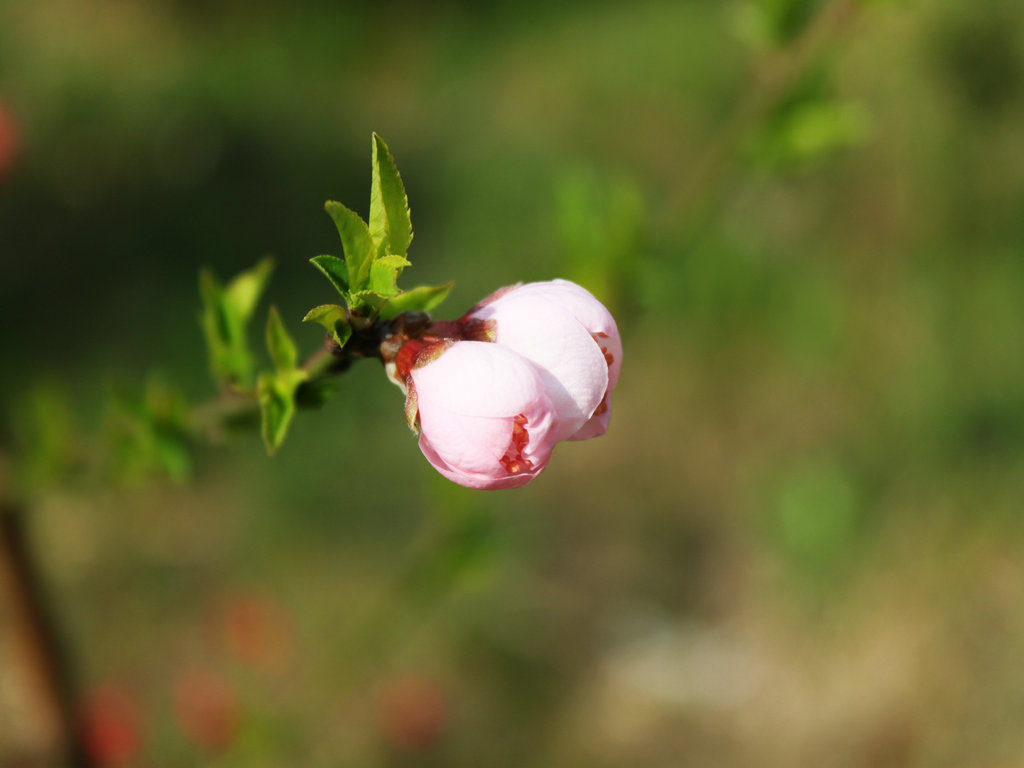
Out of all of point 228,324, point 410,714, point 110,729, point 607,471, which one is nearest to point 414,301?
point 228,324

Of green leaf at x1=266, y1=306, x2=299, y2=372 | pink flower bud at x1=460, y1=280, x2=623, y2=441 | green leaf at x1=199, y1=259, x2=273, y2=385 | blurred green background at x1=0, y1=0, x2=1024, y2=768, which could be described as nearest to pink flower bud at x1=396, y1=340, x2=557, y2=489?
pink flower bud at x1=460, y1=280, x2=623, y2=441

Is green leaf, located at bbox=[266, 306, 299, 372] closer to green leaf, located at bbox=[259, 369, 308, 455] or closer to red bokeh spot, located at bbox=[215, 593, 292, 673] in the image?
green leaf, located at bbox=[259, 369, 308, 455]

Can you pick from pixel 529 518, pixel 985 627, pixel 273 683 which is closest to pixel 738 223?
pixel 529 518

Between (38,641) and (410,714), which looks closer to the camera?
(38,641)

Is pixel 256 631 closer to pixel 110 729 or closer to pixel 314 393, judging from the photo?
pixel 110 729

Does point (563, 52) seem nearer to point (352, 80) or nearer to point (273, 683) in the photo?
point (352, 80)

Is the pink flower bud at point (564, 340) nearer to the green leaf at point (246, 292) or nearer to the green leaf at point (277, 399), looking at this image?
the green leaf at point (277, 399)
